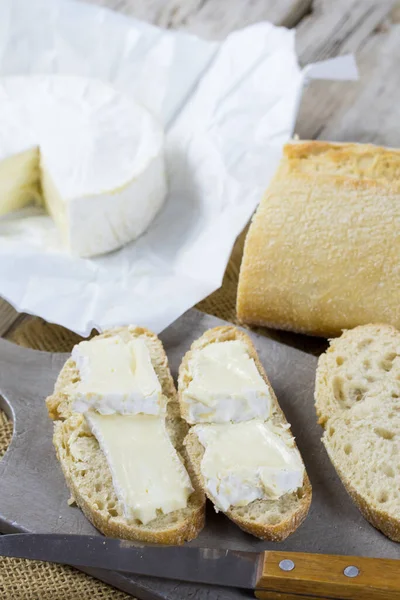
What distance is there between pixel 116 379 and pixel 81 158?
3.73 ft

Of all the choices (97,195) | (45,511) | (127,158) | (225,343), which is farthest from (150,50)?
(45,511)

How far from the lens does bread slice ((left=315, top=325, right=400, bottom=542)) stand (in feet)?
7.11

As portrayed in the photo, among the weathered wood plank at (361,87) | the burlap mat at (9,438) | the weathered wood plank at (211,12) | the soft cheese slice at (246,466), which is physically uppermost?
the weathered wood plank at (211,12)

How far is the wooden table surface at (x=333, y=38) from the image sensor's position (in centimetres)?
363

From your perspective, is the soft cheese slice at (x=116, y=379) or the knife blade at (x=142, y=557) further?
the soft cheese slice at (x=116, y=379)

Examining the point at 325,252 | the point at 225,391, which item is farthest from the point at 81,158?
the point at 225,391

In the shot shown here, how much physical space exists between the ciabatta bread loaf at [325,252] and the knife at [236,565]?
3.13 ft

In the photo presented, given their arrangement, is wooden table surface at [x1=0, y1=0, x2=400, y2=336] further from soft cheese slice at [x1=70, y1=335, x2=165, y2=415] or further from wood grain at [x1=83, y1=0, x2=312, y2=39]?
soft cheese slice at [x1=70, y1=335, x2=165, y2=415]

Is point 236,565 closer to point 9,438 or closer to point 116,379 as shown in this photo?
point 116,379

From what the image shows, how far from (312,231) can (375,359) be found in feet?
1.63

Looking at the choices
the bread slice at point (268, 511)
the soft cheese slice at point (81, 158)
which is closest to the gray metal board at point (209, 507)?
the bread slice at point (268, 511)

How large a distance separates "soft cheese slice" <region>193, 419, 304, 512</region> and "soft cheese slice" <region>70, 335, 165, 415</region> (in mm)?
190

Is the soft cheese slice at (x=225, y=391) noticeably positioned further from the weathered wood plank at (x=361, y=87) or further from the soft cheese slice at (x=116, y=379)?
the weathered wood plank at (x=361, y=87)

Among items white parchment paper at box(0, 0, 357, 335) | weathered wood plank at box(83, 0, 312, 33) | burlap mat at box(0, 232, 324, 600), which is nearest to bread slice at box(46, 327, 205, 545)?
burlap mat at box(0, 232, 324, 600)
